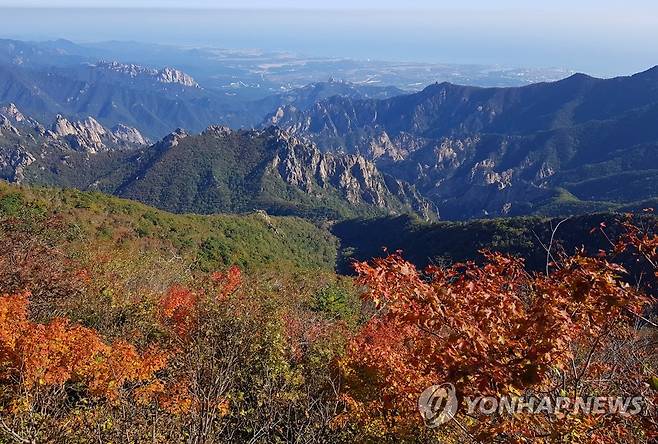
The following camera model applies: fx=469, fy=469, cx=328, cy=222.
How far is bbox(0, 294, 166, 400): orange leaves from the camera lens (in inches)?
597

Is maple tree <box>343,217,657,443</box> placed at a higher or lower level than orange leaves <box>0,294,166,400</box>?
higher

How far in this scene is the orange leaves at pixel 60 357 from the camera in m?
15.2

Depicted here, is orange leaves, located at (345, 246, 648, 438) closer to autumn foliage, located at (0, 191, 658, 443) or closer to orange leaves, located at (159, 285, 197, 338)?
autumn foliage, located at (0, 191, 658, 443)

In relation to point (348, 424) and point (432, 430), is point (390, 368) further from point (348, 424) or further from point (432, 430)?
point (432, 430)

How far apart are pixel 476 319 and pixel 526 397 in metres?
2.46

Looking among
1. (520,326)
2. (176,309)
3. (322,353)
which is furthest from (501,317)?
(176,309)

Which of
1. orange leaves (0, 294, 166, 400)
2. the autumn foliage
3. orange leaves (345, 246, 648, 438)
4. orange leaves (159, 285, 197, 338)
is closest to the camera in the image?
orange leaves (345, 246, 648, 438)

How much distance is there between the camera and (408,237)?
433 ft

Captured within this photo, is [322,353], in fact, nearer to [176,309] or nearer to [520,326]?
[176,309]

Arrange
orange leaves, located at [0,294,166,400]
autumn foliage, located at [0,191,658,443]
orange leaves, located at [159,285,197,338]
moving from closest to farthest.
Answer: autumn foliage, located at [0,191,658,443], orange leaves, located at [0,294,166,400], orange leaves, located at [159,285,197,338]

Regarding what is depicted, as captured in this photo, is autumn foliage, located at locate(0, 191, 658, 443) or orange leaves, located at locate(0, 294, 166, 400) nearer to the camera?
autumn foliage, located at locate(0, 191, 658, 443)

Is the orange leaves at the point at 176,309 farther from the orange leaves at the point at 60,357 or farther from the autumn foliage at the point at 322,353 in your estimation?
the orange leaves at the point at 60,357

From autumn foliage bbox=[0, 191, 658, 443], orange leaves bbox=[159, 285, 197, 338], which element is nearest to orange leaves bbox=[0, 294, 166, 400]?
autumn foliage bbox=[0, 191, 658, 443]

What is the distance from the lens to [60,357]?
52.5 feet
